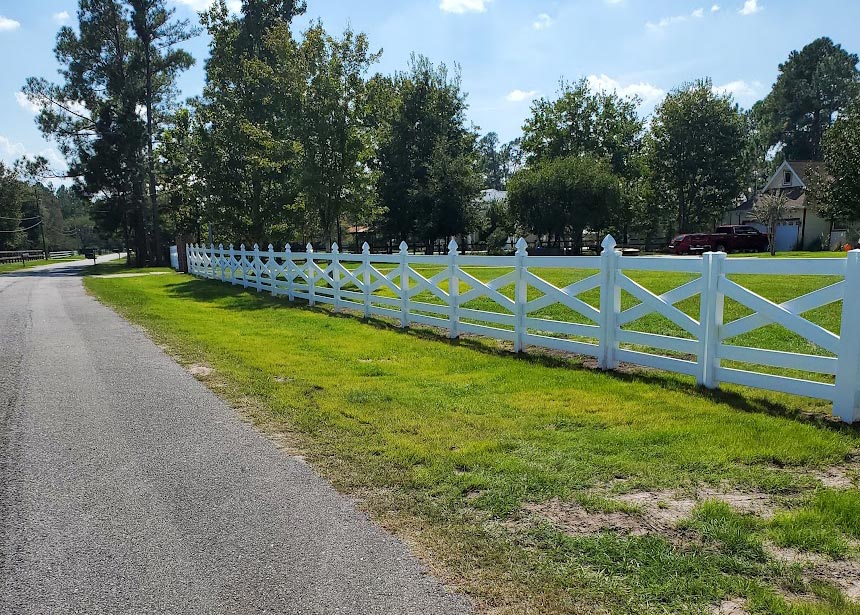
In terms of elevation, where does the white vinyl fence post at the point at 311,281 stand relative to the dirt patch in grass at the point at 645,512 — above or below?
above

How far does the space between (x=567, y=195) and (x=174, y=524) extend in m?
37.6

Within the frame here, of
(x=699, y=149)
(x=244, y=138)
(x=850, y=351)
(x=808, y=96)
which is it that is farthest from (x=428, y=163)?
(x=808, y=96)

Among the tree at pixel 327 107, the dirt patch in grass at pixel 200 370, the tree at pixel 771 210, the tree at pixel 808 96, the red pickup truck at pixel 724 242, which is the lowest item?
the dirt patch in grass at pixel 200 370

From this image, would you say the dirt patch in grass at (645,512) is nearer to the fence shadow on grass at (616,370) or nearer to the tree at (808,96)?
the fence shadow on grass at (616,370)

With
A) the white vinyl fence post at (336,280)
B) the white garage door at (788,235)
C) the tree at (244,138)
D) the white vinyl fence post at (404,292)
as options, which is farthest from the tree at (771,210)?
the white vinyl fence post at (404,292)

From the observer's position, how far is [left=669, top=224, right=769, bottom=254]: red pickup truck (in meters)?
36.1

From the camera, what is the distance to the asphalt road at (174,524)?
2791mm

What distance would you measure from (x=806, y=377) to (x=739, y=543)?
14.5 feet

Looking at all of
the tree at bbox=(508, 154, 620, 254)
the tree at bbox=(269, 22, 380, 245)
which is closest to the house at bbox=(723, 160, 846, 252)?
the tree at bbox=(508, 154, 620, 254)

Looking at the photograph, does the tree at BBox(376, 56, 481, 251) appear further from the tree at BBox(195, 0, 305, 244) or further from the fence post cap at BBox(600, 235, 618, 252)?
the fence post cap at BBox(600, 235, 618, 252)

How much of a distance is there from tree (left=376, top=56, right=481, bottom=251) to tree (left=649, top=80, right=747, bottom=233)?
55.4 ft

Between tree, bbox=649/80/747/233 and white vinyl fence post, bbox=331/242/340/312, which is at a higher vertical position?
tree, bbox=649/80/747/233

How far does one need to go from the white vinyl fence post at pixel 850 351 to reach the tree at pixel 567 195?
34363 millimetres

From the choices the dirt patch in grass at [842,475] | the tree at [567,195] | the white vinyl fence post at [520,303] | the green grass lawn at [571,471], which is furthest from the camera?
the tree at [567,195]
